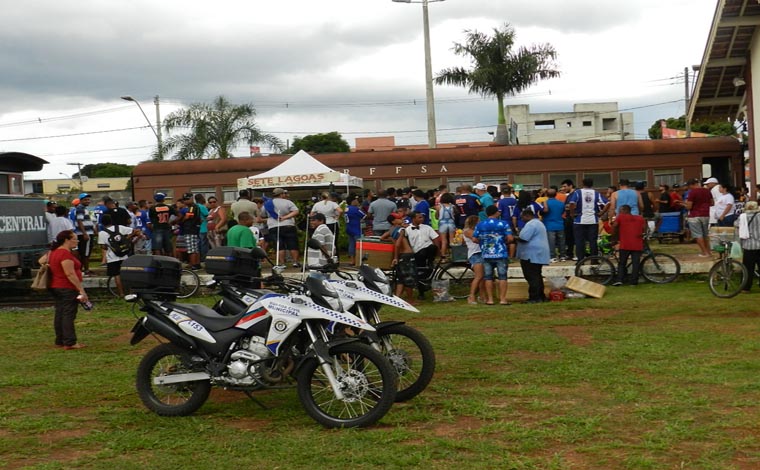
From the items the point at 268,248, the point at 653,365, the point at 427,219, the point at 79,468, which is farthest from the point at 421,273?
the point at 79,468

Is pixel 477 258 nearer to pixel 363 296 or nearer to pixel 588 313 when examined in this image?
pixel 588 313

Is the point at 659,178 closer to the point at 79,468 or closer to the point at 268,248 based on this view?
the point at 268,248

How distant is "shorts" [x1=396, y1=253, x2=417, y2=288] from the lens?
46.4ft

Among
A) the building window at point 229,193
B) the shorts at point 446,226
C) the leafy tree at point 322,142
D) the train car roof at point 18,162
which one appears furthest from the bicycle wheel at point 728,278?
the leafy tree at point 322,142

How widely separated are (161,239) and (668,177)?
1452cm

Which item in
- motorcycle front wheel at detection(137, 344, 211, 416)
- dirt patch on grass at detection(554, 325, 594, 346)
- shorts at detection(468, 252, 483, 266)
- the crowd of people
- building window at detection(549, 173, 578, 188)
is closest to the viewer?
motorcycle front wheel at detection(137, 344, 211, 416)

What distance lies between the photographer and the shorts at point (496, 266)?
13328 millimetres

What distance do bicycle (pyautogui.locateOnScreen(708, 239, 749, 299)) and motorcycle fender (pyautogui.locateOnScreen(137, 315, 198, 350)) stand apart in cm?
902

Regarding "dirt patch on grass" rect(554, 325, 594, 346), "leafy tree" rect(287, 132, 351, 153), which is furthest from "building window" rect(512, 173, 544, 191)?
"leafy tree" rect(287, 132, 351, 153)

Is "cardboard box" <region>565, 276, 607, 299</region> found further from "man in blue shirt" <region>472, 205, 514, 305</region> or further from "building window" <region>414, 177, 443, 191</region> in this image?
"building window" <region>414, 177, 443, 191</region>

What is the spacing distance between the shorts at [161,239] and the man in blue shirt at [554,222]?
284 inches

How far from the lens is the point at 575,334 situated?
1048cm

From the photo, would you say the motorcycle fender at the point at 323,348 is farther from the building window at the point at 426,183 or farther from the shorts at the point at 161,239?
the building window at the point at 426,183

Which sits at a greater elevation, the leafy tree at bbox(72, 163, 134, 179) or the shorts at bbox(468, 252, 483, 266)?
the leafy tree at bbox(72, 163, 134, 179)
